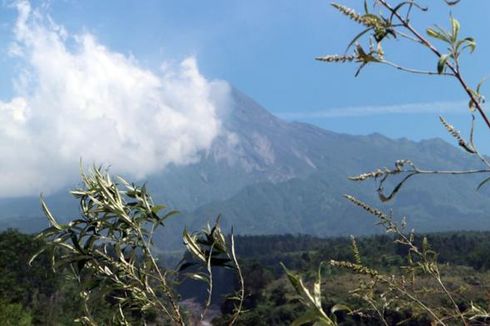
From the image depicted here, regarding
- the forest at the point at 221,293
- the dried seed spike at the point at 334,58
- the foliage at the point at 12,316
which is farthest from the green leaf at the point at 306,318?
the foliage at the point at 12,316

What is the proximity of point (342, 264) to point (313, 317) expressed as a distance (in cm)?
107

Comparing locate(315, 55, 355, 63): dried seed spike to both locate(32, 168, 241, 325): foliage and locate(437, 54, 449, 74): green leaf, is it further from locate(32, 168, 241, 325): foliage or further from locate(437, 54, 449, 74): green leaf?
locate(32, 168, 241, 325): foliage

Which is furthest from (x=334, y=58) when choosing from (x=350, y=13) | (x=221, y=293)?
(x=221, y=293)

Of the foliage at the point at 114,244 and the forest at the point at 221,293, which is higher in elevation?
the foliage at the point at 114,244

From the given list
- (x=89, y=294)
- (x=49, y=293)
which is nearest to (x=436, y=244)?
(x=49, y=293)

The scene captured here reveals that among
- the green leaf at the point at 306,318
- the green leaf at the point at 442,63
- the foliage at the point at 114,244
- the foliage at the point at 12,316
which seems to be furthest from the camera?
the foliage at the point at 12,316

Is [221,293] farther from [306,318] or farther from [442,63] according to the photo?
[442,63]

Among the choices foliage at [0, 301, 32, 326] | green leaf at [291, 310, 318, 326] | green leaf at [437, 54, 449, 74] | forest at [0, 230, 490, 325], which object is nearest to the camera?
green leaf at [437, 54, 449, 74]

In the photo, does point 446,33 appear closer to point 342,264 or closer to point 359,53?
point 359,53

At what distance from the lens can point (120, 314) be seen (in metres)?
4.10

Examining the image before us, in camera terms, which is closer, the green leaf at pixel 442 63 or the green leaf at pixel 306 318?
the green leaf at pixel 442 63

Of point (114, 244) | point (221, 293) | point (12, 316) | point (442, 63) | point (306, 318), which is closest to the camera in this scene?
point (442, 63)

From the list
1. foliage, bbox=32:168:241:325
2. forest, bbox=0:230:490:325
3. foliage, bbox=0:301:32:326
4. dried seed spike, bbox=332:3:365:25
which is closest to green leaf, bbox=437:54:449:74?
dried seed spike, bbox=332:3:365:25

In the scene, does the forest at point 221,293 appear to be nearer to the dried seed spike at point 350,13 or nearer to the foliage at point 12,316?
the foliage at point 12,316
